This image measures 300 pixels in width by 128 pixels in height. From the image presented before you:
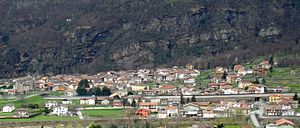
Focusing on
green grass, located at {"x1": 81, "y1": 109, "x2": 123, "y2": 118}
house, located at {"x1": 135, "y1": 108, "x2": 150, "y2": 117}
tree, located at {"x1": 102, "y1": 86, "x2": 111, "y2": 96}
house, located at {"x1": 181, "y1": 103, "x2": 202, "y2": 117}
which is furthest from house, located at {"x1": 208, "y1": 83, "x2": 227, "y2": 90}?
house, located at {"x1": 135, "y1": 108, "x2": 150, "y2": 117}

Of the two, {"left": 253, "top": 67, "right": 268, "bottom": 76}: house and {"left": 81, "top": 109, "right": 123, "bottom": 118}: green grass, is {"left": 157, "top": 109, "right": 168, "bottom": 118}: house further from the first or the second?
{"left": 253, "top": 67, "right": 268, "bottom": 76}: house

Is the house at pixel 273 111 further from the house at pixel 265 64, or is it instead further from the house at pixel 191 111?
the house at pixel 265 64

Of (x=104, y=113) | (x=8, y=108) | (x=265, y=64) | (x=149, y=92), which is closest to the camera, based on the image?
(x=104, y=113)

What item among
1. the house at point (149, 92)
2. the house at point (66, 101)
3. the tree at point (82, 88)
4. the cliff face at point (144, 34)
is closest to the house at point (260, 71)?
the house at point (149, 92)

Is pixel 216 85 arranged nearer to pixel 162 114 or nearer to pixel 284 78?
pixel 284 78

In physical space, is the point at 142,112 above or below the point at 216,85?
below

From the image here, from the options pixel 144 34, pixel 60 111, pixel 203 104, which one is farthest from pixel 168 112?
pixel 144 34
